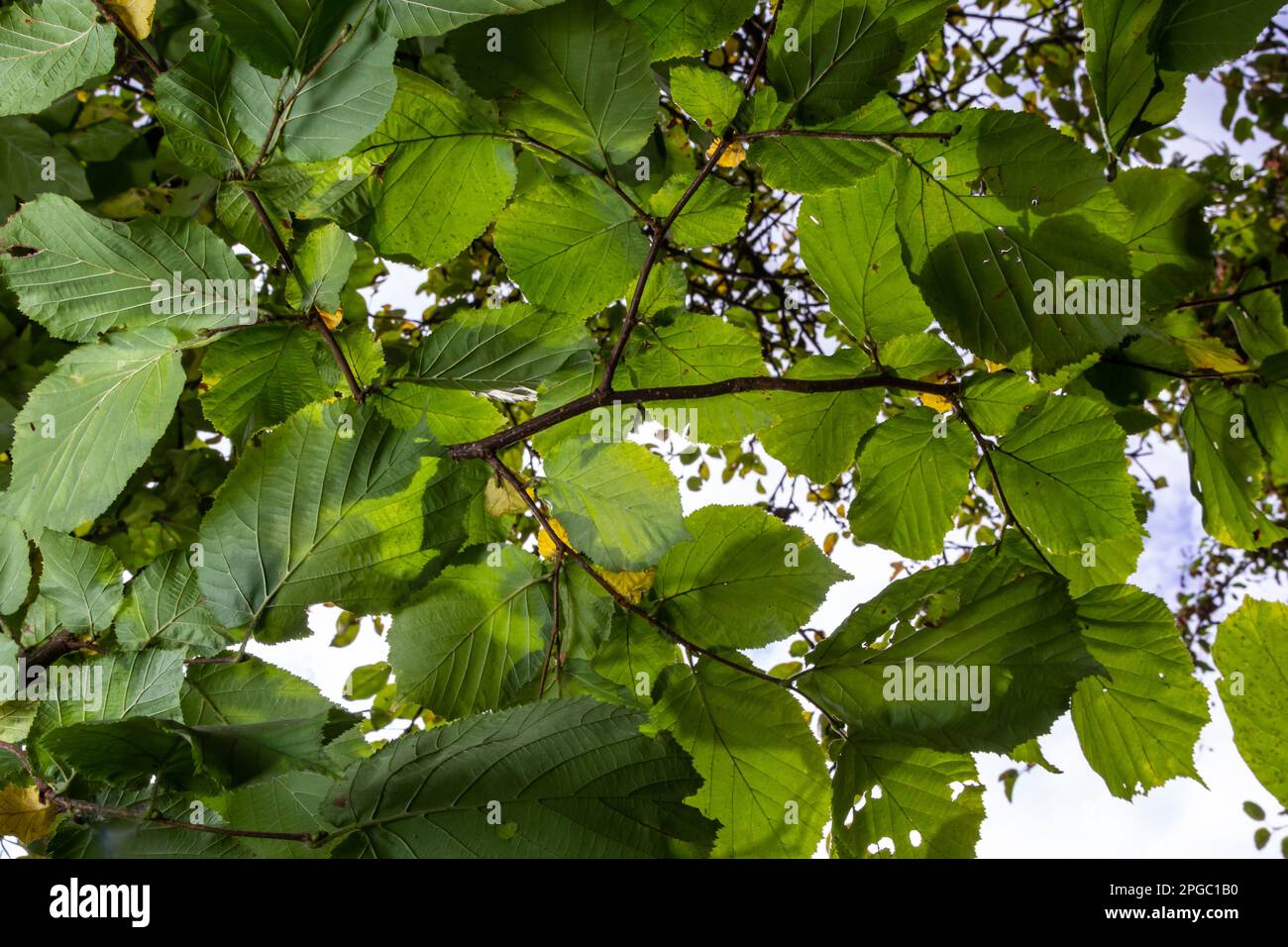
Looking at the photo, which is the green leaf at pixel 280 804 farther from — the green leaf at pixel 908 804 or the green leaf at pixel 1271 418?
the green leaf at pixel 1271 418

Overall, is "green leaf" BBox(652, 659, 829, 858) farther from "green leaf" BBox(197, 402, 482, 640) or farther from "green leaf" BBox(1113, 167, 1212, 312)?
"green leaf" BBox(1113, 167, 1212, 312)

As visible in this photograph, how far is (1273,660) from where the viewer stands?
95cm

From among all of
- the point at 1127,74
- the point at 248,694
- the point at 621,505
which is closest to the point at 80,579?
the point at 248,694

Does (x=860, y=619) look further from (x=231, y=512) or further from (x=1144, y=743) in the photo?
(x=231, y=512)

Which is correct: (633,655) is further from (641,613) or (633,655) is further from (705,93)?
(705,93)

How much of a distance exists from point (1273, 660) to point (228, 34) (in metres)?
1.38

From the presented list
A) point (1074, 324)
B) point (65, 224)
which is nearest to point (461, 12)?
point (65, 224)

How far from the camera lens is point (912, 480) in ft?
3.86

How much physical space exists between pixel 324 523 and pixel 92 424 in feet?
1.12

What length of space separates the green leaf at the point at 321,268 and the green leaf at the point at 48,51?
12.3 inches

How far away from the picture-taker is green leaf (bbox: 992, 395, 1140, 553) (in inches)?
42.3

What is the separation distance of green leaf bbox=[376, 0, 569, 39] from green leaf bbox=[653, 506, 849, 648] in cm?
67
